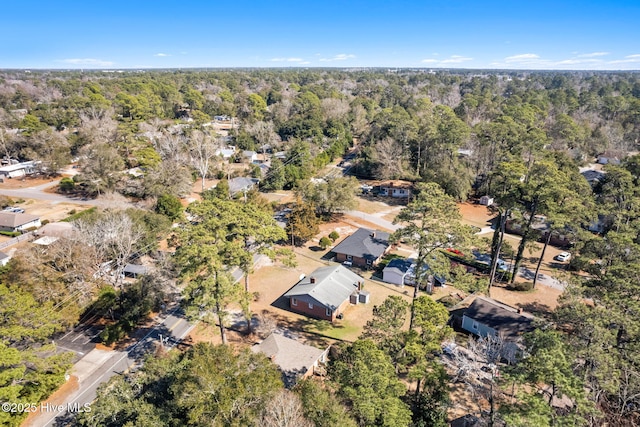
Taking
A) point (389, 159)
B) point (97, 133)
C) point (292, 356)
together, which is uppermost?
point (97, 133)

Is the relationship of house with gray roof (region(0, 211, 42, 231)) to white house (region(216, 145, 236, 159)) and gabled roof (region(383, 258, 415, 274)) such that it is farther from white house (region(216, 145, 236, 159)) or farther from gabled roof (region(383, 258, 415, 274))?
gabled roof (region(383, 258, 415, 274))

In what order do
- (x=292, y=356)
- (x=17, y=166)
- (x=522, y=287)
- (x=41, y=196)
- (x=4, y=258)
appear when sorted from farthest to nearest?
1. (x=17, y=166)
2. (x=41, y=196)
3. (x=4, y=258)
4. (x=522, y=287)
5. (x=292, y=356)

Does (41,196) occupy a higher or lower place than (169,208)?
lower

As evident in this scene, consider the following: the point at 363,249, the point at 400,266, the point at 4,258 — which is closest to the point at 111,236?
the point at 4,258

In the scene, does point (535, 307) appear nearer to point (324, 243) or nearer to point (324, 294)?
point (324, 294)

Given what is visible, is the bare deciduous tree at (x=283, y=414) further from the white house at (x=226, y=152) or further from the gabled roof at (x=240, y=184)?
the white house at (x=226, y=152)

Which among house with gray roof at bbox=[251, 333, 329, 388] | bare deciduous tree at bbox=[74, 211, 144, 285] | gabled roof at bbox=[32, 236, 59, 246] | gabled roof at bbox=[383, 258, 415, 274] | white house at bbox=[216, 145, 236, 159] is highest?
bare deciduous tree at bbox=[74, 211, 144, 285]

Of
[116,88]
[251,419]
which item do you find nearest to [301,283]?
[251,419]

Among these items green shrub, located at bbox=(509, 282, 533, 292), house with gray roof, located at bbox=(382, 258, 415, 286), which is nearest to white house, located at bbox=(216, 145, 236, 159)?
house with gray roof, located at bbox=(382, 258, 415, 286)
